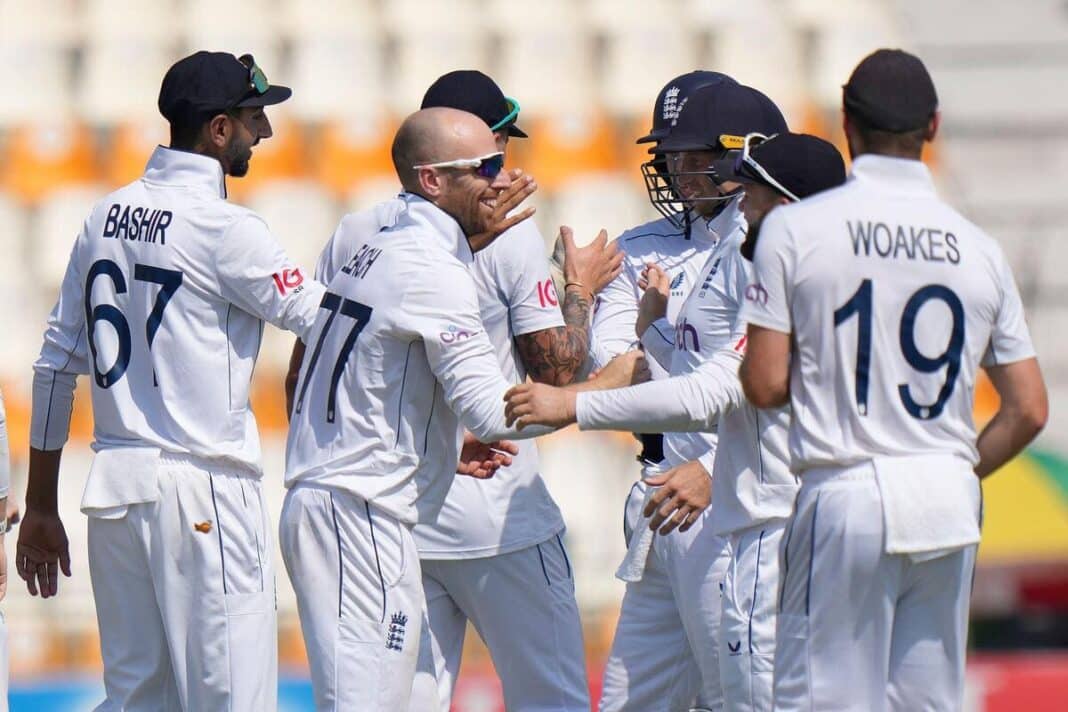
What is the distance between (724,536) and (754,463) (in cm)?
28

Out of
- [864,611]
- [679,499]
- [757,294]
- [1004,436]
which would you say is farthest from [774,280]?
[679,499]

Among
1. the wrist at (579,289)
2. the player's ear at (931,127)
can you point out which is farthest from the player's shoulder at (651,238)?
the player's ear at (931,127)

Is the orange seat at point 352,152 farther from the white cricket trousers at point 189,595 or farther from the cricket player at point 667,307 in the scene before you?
the white cricket trousers at point 189,595

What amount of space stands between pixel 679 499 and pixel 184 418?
4.60 ft

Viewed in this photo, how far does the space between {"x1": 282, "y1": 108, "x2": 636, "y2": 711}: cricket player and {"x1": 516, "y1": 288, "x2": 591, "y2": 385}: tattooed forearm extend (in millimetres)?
615

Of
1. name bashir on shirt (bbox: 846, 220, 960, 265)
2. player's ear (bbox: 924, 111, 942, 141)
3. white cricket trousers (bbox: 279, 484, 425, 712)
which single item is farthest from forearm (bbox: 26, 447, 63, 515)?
player's ear (bbox: 924, 111, 942, 141)

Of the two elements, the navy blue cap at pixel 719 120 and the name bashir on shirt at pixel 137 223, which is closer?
the name bashir on shirt at pixel 137 223

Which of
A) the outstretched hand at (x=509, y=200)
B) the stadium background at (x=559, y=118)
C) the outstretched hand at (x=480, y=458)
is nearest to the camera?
the outstretched hand at (x=509, y=200)

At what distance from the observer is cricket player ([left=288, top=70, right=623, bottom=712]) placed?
4.95m

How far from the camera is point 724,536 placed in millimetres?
4609

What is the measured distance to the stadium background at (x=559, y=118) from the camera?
10148mm

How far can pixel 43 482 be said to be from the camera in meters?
4.89

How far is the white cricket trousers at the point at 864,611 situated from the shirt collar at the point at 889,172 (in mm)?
633

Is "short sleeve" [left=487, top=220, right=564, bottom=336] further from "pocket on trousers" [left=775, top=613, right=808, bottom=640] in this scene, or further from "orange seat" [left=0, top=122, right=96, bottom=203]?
"orange seat" [left=0, top=122, right=96, bottom=203]
